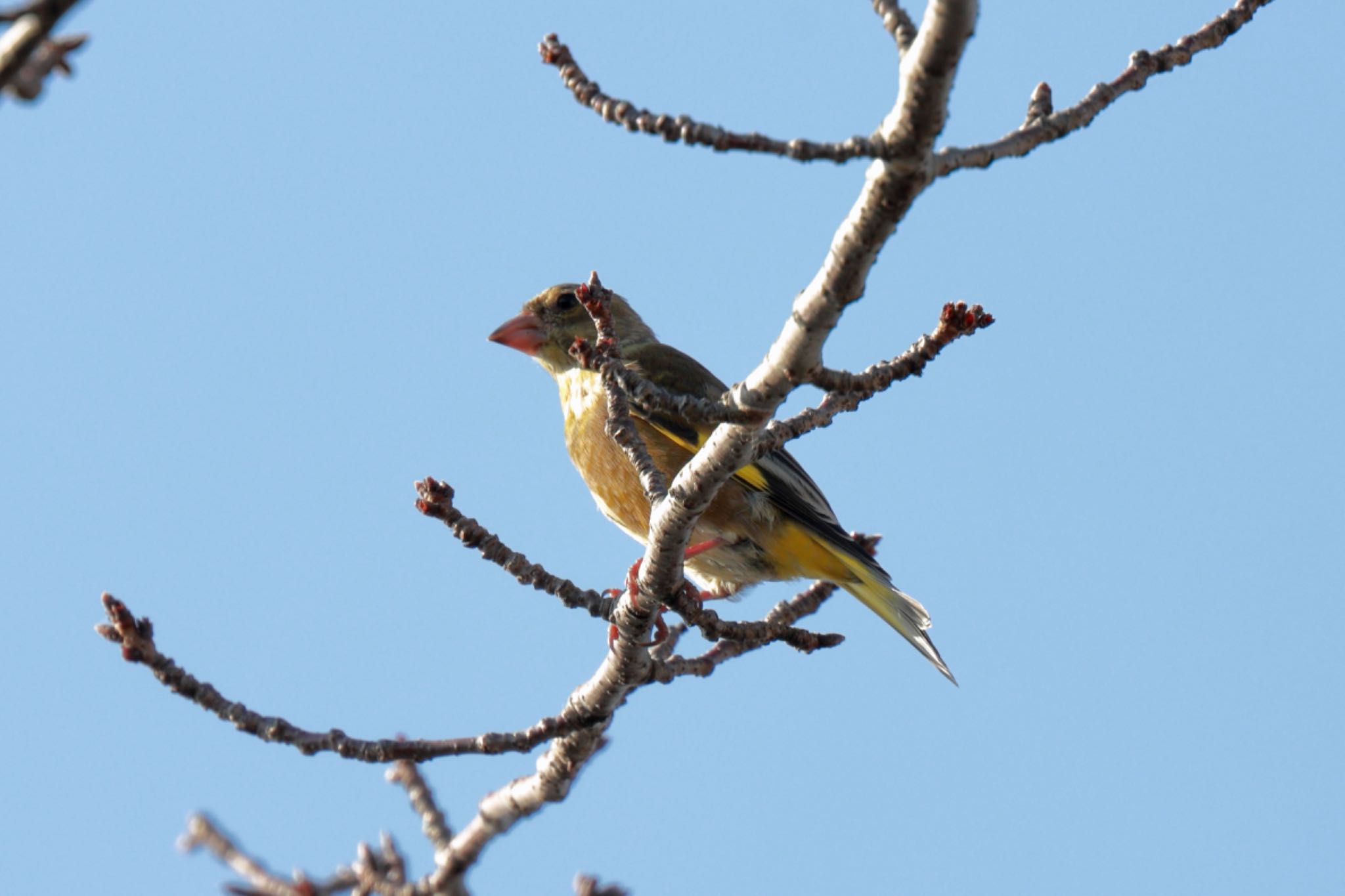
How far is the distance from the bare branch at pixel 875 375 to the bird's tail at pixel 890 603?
241 cm

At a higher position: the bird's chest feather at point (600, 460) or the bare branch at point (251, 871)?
the bird's chest feather at point (600, 460)

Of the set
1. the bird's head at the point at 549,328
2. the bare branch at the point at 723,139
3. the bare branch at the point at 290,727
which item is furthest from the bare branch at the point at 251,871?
the bird's head at the point at 549,328

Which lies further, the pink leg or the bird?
the bird

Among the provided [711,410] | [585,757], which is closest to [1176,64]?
[711,410]

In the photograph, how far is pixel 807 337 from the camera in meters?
3.04

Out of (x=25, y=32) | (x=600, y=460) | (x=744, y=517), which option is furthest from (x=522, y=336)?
(x=25, y=32)

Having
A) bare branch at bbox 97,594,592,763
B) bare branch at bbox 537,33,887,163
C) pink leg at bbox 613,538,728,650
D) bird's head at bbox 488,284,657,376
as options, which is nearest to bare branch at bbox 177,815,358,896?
bare branch at bbox 97,594,592,763

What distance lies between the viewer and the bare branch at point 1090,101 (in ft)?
9.03

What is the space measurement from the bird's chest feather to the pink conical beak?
84 cm

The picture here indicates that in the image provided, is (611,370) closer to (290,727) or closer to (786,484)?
(290,727)

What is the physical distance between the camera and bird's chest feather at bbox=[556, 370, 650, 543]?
6105 millimetres

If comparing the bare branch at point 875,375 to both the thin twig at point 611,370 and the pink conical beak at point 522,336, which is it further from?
the pink conical beak at point 522,336

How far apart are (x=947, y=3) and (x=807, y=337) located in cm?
87

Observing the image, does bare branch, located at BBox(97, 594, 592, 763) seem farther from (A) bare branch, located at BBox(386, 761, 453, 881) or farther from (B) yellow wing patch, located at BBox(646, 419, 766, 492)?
(B) yellow wing patch, located at BBox(646, 419, 766, 492)
